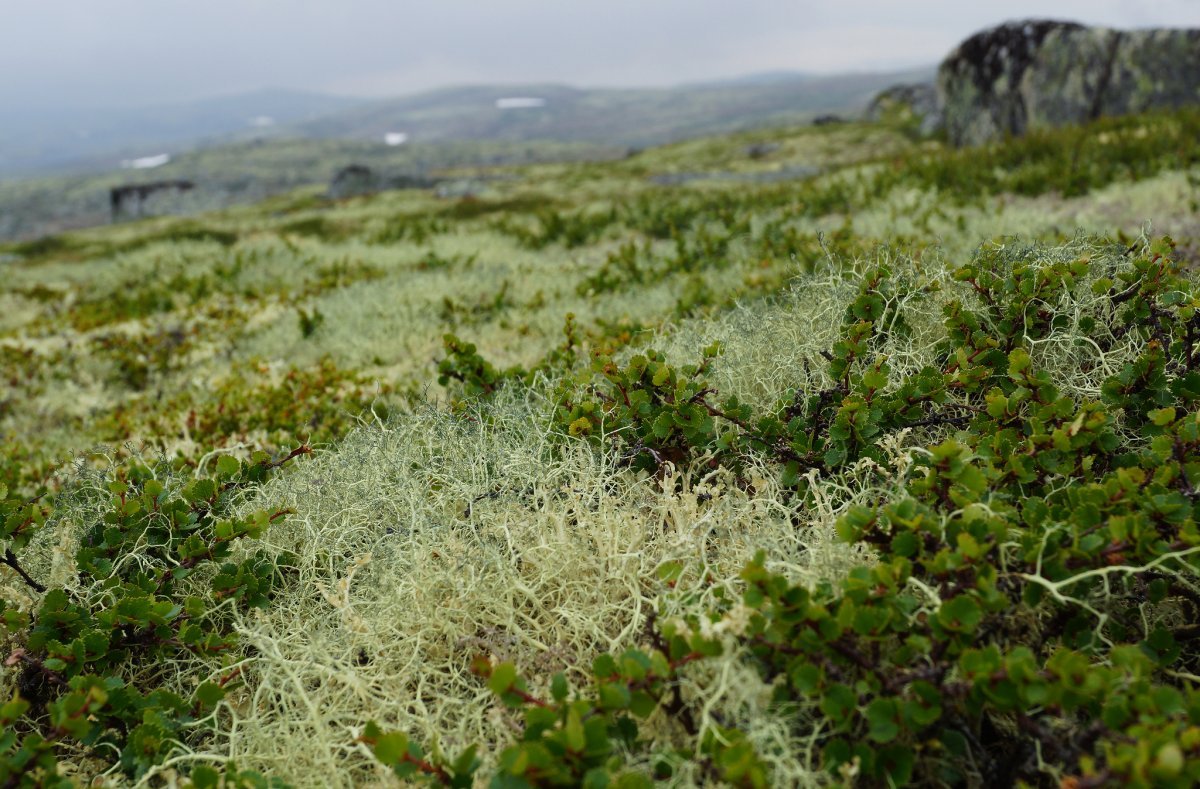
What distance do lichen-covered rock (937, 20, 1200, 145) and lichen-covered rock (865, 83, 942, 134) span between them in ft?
20.5

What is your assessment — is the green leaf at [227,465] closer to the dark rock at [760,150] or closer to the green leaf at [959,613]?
the green leaf at [959,613]

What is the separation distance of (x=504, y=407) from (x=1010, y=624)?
8.23ft

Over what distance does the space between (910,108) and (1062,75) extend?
27004 millimetres

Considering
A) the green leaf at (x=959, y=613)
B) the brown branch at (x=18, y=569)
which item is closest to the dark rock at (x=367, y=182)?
the brown branch at (x=18, y=569)

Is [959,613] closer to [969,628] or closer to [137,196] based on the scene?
[969,628]

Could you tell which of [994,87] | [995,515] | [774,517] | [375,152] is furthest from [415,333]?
[375,152]

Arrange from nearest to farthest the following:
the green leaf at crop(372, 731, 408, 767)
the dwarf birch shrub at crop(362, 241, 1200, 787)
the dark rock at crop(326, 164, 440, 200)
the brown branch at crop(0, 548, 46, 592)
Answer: the dwarf birch shrub at crop(362, 241, 1200, 787) < the green leaf at crop(372, 731, 408, 767) < the brown branch at crop(0, 548, 46, 592) < the dark rock at crop(326, 164, 440, 200)

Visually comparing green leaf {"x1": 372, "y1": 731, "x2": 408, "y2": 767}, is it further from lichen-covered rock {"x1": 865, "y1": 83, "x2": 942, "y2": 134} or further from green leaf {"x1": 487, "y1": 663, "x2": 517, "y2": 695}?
lichen-covered rock {"x1": 865, "y1": 83, "x2": 942, "y2": 134}

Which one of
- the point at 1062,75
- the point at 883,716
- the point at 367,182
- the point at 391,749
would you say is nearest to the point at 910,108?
the point at 1062,75

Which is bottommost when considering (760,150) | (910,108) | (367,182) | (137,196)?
(137,196)

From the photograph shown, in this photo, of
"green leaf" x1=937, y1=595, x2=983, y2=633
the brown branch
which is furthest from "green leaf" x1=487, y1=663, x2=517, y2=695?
the brown branch

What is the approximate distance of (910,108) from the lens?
144 feet

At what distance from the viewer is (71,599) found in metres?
2.86

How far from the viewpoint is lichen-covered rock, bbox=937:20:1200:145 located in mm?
17906
